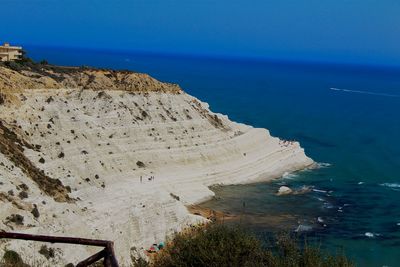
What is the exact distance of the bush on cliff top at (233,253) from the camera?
21.8m

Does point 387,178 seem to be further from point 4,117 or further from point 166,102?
point 4,117

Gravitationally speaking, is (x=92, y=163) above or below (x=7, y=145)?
below

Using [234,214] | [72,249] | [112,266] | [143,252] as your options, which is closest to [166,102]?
[234,214]

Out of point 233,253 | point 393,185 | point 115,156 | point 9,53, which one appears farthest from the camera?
point 9,53

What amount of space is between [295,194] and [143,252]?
1138 inches

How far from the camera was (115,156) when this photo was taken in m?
61.3

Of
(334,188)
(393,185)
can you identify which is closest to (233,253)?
(334,188)

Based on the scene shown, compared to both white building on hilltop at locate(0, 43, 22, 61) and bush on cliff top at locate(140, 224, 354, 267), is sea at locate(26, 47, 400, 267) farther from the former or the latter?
white building on hilltop at locate(0, 43, 22, 61)

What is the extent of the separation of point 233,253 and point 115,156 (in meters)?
40.0

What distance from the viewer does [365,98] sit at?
186000 millimetres

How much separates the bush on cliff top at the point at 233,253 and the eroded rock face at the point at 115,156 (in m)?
9.03

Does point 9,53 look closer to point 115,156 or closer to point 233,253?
point 115,156

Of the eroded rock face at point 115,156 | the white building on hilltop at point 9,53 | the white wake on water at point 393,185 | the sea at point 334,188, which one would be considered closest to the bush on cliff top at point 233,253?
the eroded rock face at point 115,156

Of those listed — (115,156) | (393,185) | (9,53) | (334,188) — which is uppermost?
(9,53)
